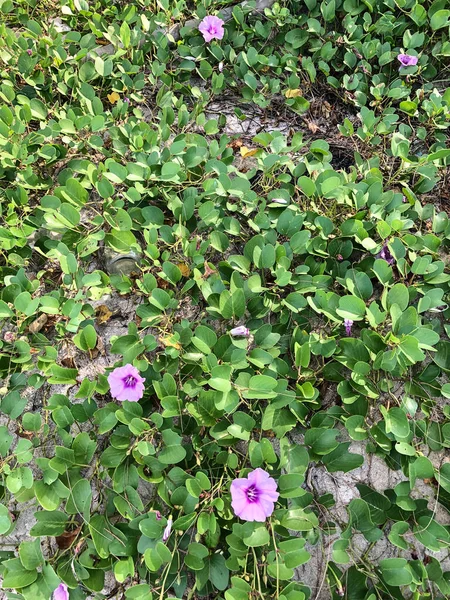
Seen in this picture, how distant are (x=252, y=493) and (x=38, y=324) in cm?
99

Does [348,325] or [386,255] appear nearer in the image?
[348,325]

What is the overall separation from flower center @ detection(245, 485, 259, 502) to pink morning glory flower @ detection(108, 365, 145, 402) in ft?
1.34

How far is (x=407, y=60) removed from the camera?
7.29 feet

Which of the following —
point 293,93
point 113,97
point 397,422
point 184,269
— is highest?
point 113,97

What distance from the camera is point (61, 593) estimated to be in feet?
3.83

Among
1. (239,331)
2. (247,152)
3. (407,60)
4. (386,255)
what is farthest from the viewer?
(407,60)

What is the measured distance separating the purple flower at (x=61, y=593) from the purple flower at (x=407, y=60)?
2.51 metres

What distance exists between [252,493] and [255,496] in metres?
0.01

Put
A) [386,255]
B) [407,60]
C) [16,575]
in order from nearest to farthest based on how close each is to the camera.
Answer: [16,575] → [386,255] → [407,60]

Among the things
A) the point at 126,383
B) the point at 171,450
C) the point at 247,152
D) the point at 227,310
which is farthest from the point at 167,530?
the point at 247,152

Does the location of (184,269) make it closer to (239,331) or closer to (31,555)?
(239,331)

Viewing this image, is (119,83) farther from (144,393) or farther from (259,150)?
(144,393)

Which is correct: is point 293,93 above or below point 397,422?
above

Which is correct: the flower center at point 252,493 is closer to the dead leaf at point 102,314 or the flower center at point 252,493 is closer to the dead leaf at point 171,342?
the dead leaf at point 171,342
